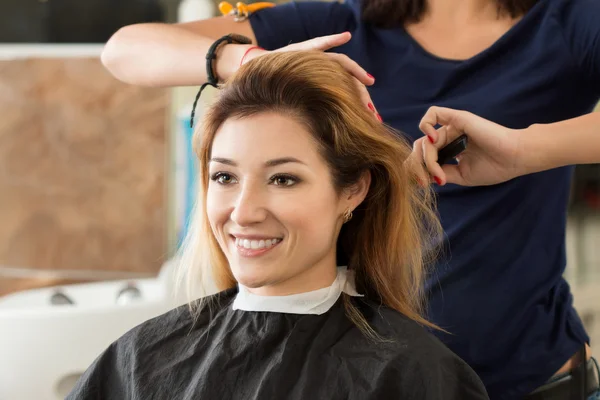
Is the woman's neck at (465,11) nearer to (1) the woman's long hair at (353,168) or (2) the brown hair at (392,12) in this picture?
(2) the brown hair at (392,12)

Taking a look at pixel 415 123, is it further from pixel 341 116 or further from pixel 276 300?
pixel 276 300

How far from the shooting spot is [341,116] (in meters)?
1.28

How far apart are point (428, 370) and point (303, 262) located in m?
0.28

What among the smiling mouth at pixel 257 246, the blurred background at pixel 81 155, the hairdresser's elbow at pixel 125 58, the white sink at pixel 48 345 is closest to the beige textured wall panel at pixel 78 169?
the blurred background at pixel 81 155

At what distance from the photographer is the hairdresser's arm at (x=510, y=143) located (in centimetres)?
122

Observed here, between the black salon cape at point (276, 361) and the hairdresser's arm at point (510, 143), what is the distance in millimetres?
296

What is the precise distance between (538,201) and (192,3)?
85.7 inches

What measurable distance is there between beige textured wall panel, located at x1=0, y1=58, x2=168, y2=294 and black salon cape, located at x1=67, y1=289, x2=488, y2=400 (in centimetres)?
210

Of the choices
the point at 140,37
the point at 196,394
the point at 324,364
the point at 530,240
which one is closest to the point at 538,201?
the point at 530,240

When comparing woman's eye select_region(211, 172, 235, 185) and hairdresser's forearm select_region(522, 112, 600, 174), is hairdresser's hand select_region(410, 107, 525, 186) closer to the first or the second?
hairdresser's forearm select_region(522, 112, 600, 174)

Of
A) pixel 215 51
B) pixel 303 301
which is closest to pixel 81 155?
pixel 215 51

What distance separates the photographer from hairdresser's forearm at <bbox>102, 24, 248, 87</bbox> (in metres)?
1.36

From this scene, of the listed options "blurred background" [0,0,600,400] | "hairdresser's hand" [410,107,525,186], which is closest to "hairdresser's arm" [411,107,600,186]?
"hairdresser's hand" [410,107,525,186]

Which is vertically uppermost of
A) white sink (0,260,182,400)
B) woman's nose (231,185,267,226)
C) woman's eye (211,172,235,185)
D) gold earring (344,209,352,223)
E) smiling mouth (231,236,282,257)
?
woman's eye (211,172,235,185)
